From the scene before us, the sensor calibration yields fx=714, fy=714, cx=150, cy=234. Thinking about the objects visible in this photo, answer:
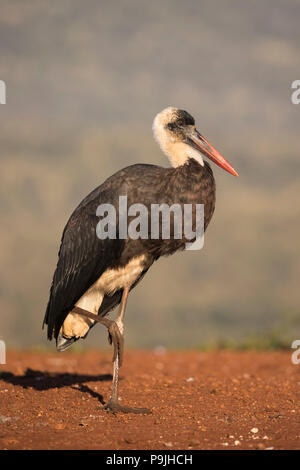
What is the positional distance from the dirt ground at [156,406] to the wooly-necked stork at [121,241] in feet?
1.28

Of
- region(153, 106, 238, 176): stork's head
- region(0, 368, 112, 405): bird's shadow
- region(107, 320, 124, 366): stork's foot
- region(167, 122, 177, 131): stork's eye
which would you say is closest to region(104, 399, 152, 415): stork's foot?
region(107, 320, 124, 366): stork's foot

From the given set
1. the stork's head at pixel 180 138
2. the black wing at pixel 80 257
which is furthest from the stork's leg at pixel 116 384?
the stork's head at pixel 180 138

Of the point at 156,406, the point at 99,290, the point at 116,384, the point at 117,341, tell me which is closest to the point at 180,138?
the point at 99,290

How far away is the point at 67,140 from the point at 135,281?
28374 mm

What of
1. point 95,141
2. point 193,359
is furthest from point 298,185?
point 193,359

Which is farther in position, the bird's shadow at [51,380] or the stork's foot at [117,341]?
the bird's shadow at [51,380]

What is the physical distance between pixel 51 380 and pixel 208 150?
2.59m

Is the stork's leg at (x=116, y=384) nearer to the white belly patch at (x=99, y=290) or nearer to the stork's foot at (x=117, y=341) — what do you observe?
the stork's foot at (x=117, y=341)

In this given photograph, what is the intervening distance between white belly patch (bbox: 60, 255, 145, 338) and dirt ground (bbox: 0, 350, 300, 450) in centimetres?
53

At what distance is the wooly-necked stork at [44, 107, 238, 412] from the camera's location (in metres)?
5.36

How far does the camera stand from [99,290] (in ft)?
18.7

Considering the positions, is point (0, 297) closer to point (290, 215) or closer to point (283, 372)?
point (290, 215)

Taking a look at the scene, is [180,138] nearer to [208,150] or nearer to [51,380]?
[208,150]

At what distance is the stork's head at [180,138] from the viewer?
565 centimetres
